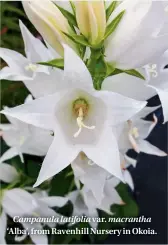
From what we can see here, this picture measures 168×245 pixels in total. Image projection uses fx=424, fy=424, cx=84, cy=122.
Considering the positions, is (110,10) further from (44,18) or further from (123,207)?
(123,207)

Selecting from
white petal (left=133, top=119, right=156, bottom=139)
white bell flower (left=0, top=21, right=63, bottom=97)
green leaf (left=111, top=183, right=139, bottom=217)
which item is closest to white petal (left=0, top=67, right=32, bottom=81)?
white bell flower (left=0, top=21, right=63, bottom=97)

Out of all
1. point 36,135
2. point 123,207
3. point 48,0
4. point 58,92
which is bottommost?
point 123,207

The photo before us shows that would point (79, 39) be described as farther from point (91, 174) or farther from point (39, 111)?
point (91, 174)

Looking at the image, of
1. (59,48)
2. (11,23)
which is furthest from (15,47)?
(59,48)

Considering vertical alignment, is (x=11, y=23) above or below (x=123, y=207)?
above

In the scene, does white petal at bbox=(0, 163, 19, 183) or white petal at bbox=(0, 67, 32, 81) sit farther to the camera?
white petal at bbox=(0, 163, 19, 183)

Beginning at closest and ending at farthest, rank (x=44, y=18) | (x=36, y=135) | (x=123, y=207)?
(x=44, y=18), (x=36, y=135), (x=123, y=207)

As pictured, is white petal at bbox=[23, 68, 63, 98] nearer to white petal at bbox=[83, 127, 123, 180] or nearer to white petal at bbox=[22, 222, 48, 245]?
white petal at bbox=[83, 127, 123, 180]
